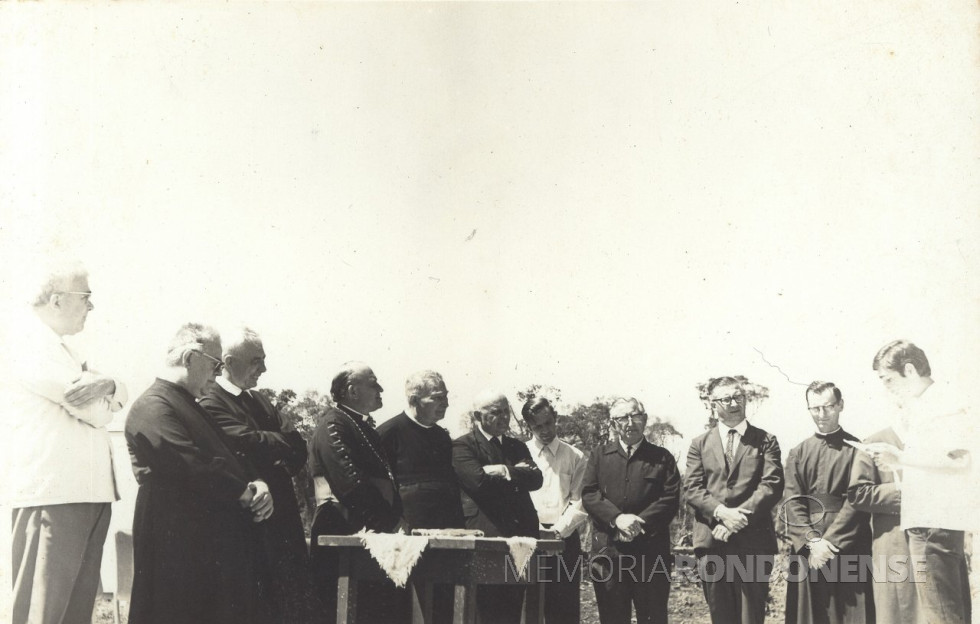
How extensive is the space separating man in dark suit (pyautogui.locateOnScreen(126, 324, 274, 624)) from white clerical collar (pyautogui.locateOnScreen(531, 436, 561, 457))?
64.7 inches

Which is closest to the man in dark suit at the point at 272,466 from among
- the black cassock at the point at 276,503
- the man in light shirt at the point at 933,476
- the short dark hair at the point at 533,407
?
the black cassock at the point at 276,503

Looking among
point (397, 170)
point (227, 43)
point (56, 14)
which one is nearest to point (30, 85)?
point (56, 14)

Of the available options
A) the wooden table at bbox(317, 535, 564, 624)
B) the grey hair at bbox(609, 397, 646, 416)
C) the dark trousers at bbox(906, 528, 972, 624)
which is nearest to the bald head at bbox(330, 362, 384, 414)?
the wooden table at bbox(317, 535, 564, 624)

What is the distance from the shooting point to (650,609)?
5.92 meters

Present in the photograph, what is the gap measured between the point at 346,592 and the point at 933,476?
3425mm

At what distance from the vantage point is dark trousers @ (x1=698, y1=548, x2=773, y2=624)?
19.6ft

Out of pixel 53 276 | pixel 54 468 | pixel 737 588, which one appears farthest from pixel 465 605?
pixel 53 276

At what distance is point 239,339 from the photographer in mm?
6027

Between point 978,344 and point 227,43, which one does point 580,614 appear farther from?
point 227,43

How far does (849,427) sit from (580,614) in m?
1.93

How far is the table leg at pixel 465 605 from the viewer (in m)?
4.79

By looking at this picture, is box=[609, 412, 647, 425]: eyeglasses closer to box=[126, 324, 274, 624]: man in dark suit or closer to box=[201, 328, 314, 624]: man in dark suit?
box=[201, 328, 314, 624]: man in dark suit

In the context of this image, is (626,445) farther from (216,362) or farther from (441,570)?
(216,362)

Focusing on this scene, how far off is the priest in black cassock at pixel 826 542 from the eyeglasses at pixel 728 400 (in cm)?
43
